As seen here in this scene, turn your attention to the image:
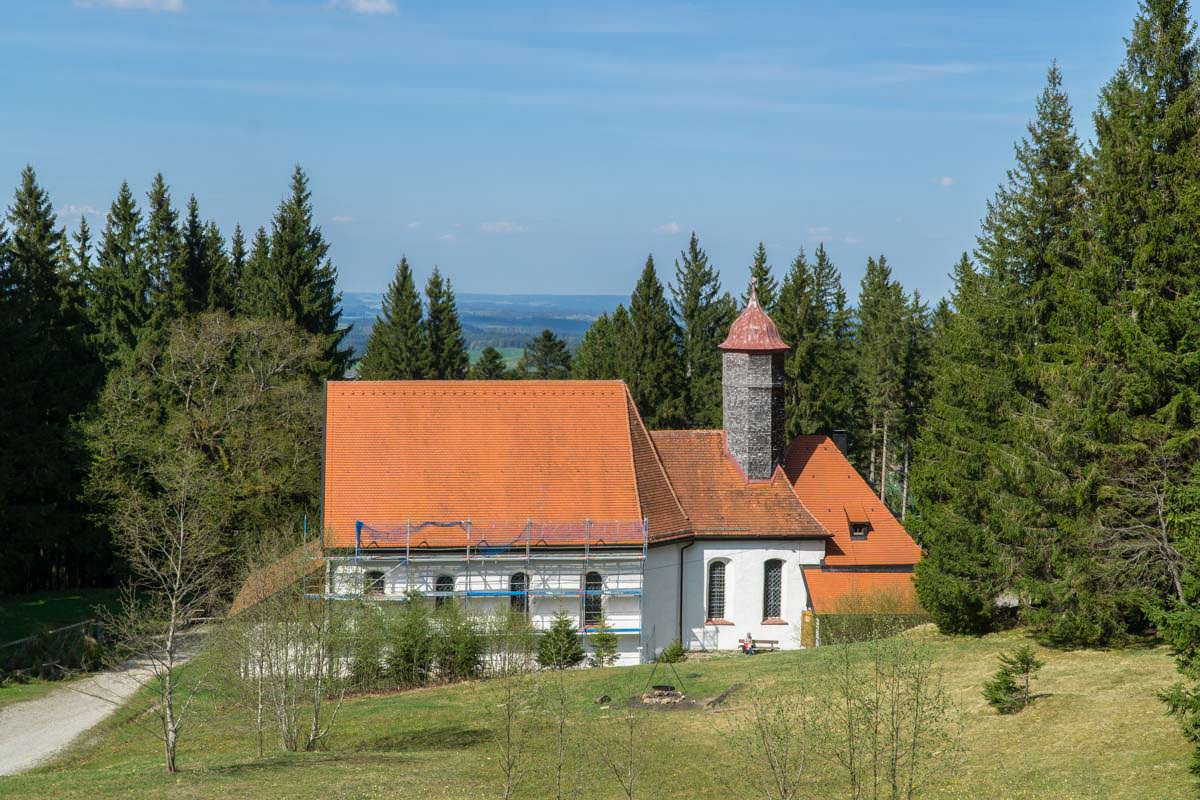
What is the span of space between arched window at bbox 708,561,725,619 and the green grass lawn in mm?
18376

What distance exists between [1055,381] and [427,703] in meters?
15.5

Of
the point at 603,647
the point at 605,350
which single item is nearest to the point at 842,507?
the point at 603,647

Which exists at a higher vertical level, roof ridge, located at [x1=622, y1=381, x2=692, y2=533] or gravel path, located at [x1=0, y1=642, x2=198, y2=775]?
roof ridge, located at [x1=622, y1=381, x2=692, y2=533]

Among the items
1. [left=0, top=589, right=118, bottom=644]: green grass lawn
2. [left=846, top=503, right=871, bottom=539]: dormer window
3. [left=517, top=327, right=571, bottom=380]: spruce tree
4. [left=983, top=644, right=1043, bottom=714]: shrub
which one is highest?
[left=517, top=327, right=571, bottom=380]: spruce tree

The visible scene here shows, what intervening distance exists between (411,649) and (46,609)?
16.4m

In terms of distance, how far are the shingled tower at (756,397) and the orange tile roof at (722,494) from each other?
0.46 metres

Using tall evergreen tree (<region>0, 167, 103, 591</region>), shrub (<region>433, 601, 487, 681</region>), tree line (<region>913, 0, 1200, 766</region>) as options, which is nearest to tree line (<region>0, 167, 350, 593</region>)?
tall evergreen tree (<region>0, 167, 103, 591</region>)

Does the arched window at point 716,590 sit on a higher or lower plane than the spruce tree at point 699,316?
lower

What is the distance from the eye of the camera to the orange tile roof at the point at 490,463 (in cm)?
3247

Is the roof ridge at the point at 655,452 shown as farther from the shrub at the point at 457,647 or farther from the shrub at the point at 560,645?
the shrub at the point at 457,647

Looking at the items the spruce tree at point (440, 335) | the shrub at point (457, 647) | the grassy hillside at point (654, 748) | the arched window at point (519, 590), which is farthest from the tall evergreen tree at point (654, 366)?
the grassy hillside at point (654, 748)

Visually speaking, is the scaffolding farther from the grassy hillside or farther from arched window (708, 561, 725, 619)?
the grassy hillside

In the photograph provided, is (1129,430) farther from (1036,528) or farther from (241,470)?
(241,470)

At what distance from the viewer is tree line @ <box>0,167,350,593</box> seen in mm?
39000
